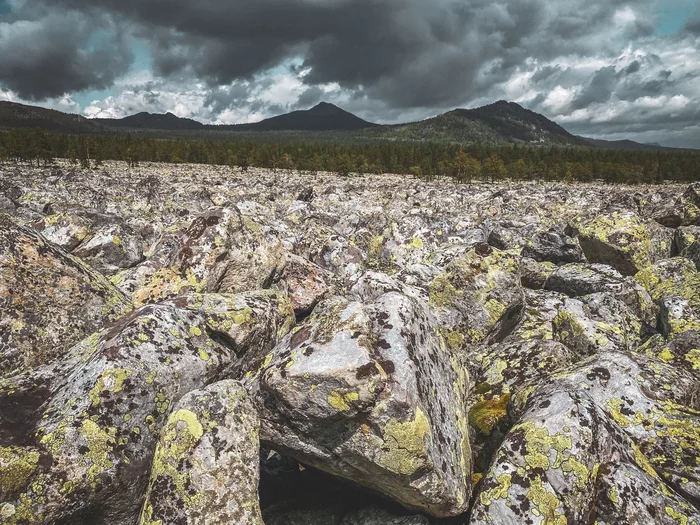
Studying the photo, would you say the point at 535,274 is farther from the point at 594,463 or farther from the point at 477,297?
the point at 594,463

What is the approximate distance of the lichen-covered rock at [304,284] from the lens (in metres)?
10.0

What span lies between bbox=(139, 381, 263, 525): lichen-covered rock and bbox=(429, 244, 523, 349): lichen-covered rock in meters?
5.43

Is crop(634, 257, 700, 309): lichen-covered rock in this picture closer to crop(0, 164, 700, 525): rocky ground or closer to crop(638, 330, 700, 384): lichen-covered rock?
crop(0, 164, 700, 525): rocky ground

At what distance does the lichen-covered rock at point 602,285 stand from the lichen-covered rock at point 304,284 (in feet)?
24.9

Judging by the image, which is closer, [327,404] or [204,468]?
[204,468]

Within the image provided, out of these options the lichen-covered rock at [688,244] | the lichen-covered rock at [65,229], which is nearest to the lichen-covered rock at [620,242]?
the lichen-covered rock at [688,244]

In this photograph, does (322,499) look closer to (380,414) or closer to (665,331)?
(380,414)

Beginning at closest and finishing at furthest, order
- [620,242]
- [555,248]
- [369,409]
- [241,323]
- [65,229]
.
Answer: [369,409] → [241,323] → [65,229] → [620,242] → [555,248]

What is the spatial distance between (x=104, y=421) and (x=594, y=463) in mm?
6279

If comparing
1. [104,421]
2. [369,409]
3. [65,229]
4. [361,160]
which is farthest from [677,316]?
[361,160]

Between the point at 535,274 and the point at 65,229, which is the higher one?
the point at 65,229

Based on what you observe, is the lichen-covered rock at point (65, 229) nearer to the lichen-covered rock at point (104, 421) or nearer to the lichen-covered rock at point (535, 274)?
the lichen-covered rock at point (104, 421)

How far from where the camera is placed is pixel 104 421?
16.5ft

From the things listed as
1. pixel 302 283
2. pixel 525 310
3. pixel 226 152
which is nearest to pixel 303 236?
pixel 302 283
